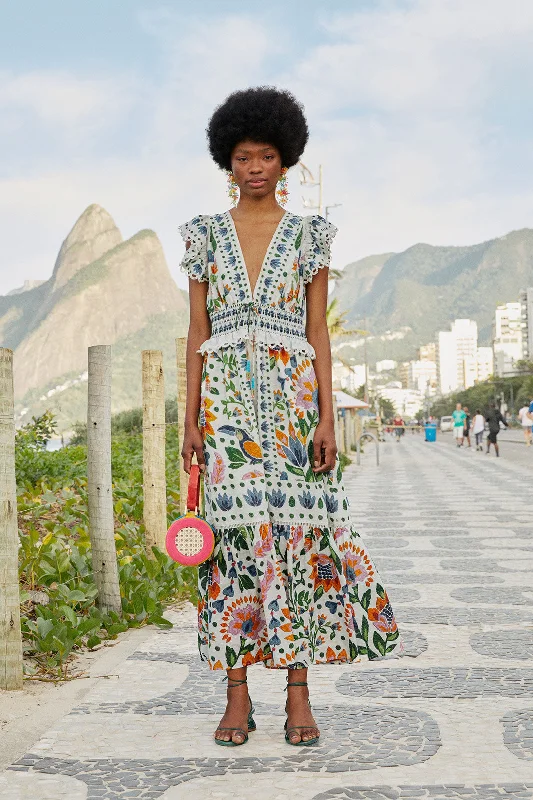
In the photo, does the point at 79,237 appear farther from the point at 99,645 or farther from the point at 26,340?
the point at 99,645

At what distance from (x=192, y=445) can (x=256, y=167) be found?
2.96ft

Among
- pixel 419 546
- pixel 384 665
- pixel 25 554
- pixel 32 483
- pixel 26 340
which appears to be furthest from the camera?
pixel 26 340

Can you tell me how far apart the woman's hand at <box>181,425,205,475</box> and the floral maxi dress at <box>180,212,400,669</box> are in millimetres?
26

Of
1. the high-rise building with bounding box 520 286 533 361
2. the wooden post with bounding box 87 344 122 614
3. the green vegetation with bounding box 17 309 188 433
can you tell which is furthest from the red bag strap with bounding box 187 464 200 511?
the high-rise building with bounding box 520 286 533 361

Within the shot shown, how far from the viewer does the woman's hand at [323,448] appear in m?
2.87

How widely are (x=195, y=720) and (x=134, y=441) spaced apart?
564 inches

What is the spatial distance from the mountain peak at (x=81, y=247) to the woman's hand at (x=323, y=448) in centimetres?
18907

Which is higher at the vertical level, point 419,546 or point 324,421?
point 324,421

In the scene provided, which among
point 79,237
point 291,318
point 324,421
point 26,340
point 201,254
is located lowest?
point 324,421

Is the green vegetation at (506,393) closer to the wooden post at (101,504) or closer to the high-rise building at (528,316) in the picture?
the high-rise building at (528,316)

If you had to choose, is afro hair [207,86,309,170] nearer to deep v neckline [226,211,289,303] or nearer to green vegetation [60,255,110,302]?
deep v neckline [226,211,289,303]

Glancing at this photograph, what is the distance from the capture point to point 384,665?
375 centimetres

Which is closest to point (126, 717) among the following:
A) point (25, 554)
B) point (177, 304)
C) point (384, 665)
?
point (384, 665)

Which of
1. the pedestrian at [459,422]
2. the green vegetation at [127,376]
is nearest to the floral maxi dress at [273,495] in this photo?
the pedestrian at [459,422]
